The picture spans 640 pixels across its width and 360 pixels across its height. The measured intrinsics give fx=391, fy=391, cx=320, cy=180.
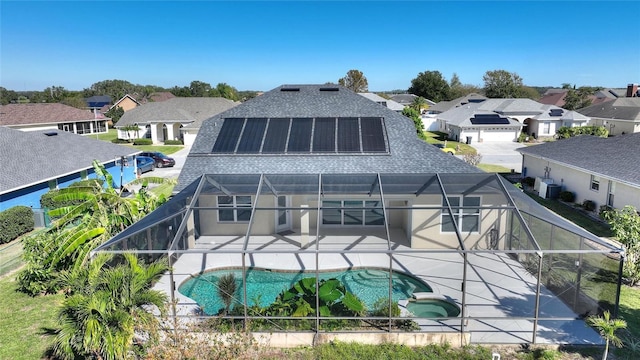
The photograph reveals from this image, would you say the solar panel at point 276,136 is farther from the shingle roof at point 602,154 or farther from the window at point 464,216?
the shingle roof at point 602,154

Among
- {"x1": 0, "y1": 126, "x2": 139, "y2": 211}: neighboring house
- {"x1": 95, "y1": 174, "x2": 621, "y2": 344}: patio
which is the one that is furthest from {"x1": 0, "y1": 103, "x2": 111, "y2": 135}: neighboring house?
{"x1": 95, "y1": 174, "x2": 621, "y2": 344}: patio

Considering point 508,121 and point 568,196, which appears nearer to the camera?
point 568,196

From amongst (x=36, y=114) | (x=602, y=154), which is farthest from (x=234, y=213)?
(x=36, y=114)

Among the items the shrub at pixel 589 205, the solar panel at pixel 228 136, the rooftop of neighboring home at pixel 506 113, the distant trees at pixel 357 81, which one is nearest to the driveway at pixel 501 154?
the rooftop of neighboring home at pixel 506 113

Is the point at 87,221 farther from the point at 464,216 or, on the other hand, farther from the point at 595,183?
the point at 595,183

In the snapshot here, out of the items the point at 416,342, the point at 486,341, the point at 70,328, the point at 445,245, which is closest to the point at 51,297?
the point at 70,328
